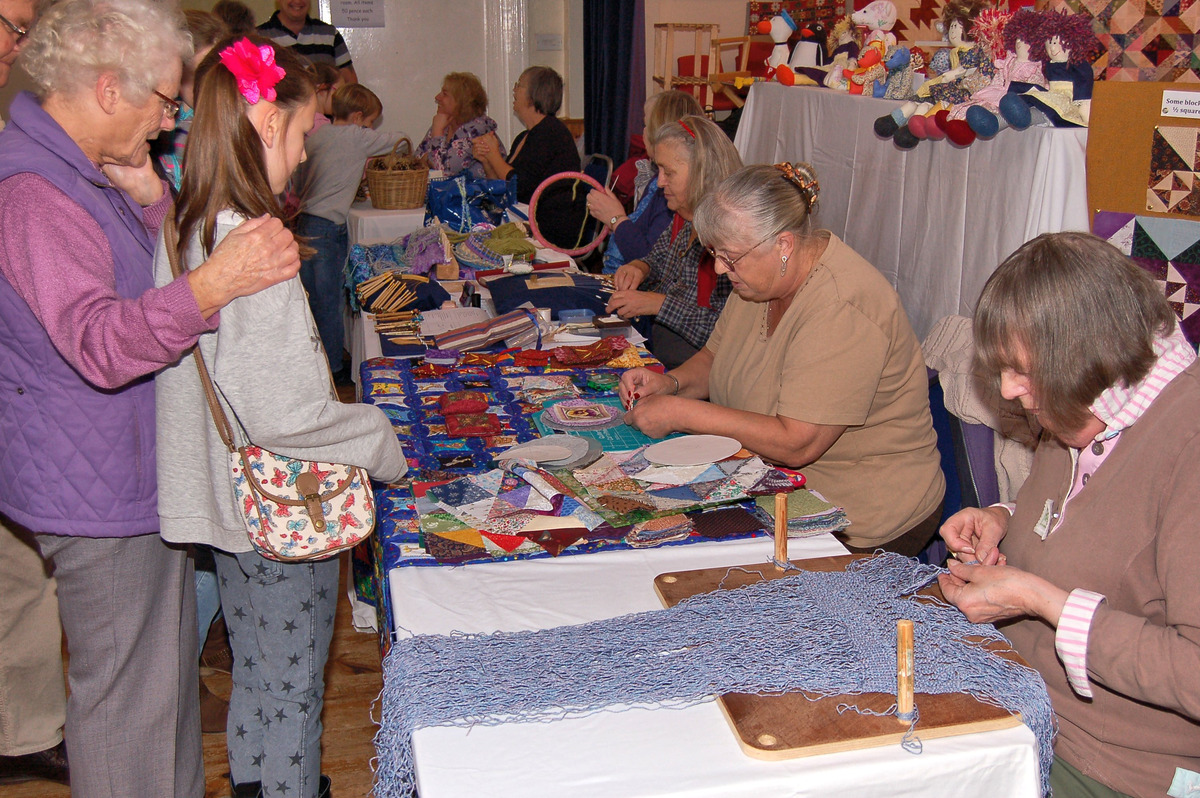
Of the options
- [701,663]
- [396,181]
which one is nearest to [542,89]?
[396,181]

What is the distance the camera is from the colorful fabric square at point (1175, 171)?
2.20 meters

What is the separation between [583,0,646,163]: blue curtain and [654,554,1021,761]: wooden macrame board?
601 cm

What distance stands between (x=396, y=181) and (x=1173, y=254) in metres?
3.66

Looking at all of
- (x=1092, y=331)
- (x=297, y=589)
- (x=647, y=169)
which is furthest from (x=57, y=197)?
(x=647, y=169)

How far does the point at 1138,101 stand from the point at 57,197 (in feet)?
7.90

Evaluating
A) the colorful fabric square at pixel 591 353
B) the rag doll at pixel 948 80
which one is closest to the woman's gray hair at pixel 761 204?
the colorful fabric square at pixel 591 353

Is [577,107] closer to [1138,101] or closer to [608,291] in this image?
[608,291]

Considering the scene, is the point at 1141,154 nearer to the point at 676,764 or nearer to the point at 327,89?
the point at 676,764

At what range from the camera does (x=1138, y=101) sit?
7.56 feet

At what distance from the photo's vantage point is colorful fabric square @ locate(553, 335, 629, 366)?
8.69 ft

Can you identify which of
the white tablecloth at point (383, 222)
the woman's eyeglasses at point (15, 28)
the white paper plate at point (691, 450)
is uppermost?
the woman's eyeglasses at point (15, 28)

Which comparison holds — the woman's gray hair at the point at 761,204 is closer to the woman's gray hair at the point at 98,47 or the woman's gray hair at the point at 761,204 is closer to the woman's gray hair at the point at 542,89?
the woman's gray hair at the point at 98,47

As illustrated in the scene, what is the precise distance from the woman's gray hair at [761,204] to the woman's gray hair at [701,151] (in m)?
1.08

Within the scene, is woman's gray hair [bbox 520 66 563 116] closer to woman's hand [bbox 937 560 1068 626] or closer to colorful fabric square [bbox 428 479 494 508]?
colorful fabric square [bbox 428 479 494 508]
